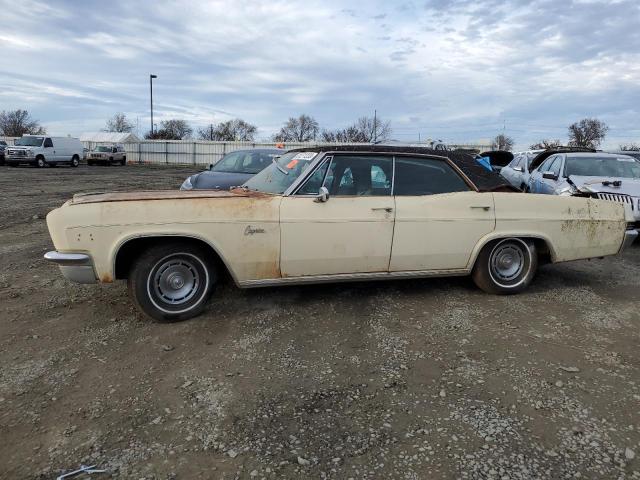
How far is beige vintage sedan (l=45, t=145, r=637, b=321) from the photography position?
12.7ft

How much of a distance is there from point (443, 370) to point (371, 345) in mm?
597

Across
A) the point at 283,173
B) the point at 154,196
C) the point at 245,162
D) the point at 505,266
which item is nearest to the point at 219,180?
the point at 245,162

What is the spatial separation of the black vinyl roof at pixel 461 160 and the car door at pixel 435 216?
0.30 ft

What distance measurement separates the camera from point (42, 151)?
30.3 m

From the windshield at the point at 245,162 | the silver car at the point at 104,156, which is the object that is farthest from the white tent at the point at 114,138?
the windshield at the point at 245,162

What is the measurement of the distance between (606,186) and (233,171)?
6514 mm

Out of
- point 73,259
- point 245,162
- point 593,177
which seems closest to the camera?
point 73,259

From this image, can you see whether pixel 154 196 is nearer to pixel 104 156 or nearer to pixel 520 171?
pixel 520 171

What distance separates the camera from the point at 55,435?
8.43 ft

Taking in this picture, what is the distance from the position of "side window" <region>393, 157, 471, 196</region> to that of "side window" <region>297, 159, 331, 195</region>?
27.8 inches

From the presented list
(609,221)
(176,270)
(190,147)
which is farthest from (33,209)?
(190,147)

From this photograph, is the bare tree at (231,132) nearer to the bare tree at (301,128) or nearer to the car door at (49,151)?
the bare tree at (301,128)

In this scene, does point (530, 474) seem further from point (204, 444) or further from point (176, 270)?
point (176, 270)

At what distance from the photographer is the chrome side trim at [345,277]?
4188mm
